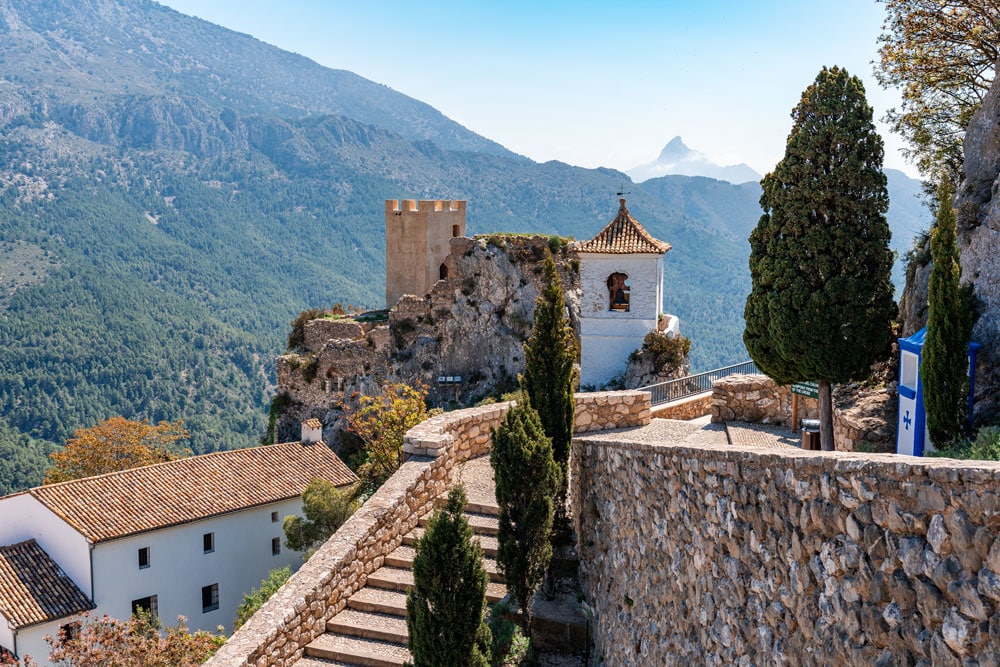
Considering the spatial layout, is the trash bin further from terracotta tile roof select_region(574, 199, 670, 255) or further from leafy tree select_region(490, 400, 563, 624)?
terracotta tile roof select_region(574, 199, 670, 255)

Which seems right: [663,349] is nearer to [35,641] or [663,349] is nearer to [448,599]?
[35,641]

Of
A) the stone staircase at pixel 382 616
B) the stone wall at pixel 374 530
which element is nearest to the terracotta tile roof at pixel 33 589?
the stone wall at pixel 374 530

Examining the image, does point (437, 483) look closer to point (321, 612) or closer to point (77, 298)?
point (321, 612)

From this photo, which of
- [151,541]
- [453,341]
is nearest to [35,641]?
[151,541]

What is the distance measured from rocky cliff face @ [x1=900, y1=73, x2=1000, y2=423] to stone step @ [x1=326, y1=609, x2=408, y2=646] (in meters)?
6.52

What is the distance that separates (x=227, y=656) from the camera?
8914 mm

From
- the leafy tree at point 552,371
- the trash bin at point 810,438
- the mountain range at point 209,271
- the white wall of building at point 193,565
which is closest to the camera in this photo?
the leafy tree at point 552,371

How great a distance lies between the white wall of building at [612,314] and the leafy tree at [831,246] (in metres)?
15.4

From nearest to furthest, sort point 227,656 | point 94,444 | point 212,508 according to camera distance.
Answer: point 227,656 < point 212,508 < point 94,444

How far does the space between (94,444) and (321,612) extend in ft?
99.1

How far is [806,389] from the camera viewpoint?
13914 millimetres

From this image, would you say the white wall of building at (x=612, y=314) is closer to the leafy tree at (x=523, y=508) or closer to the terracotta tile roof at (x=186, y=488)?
the terracotta tile roof at (x=186, y=488)

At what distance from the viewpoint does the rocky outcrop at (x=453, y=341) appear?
3772 centimetres

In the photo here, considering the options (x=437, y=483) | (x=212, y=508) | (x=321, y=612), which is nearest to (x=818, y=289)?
(x=437, y=483)
